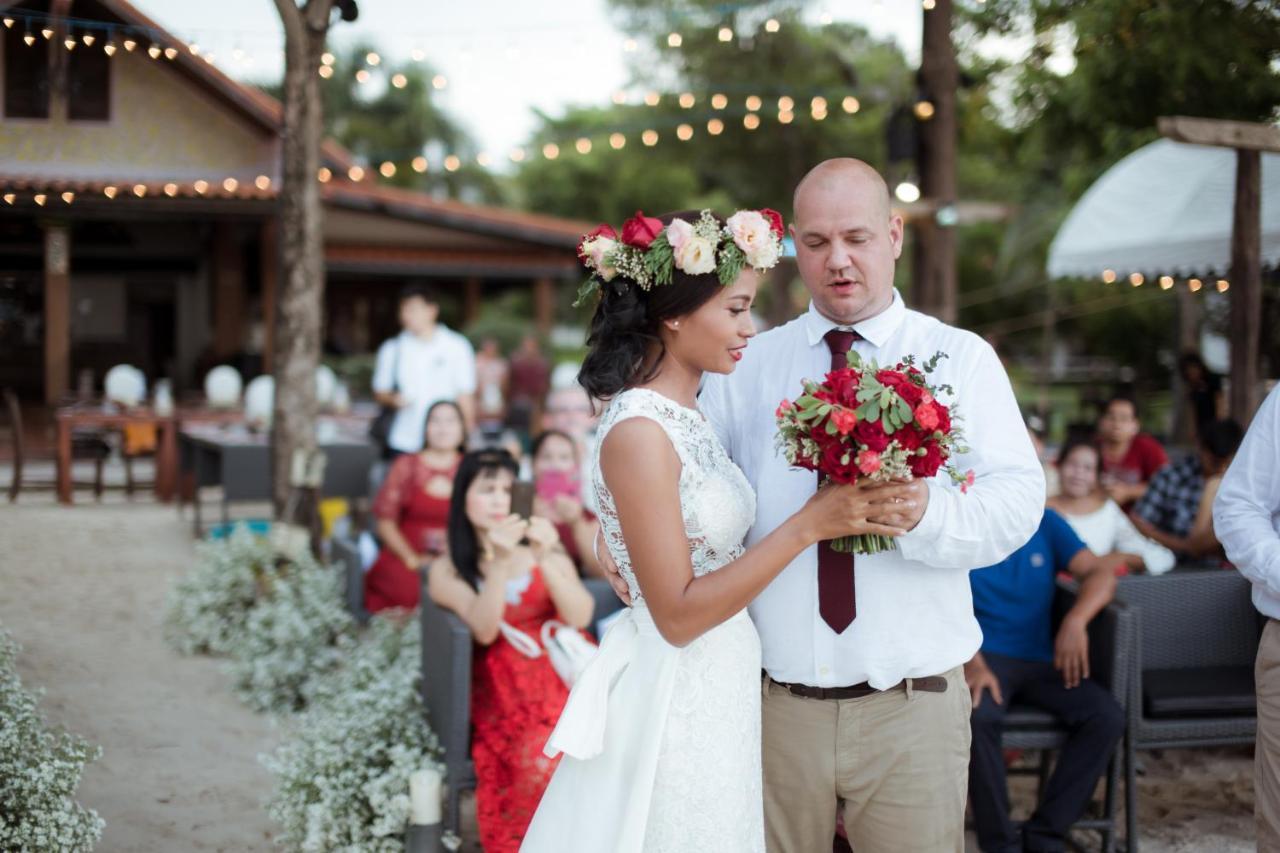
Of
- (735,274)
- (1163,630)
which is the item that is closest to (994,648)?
(1163,630)

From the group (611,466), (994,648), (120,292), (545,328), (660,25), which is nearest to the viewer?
(611,466)

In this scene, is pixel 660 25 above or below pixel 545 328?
above

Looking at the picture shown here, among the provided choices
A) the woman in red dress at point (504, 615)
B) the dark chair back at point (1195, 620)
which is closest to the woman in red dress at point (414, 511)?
the woman in red dress at point (504, 615)

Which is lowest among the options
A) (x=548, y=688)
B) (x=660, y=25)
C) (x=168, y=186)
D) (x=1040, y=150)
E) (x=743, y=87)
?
(x=548, y=688)

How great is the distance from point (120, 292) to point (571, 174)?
25519 millimetres

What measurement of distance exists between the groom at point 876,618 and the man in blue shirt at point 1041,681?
1.47 m

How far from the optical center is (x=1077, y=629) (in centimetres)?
444

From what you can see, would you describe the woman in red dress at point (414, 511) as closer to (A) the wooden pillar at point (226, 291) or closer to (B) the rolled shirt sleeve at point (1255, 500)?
(B) the rolled shirt sleeve at point (1255, 500)

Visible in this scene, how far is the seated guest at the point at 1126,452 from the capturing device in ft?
25.2

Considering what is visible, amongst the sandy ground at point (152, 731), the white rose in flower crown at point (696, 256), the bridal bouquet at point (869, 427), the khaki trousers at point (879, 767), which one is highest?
the white rose in flower crown at point (696, 256)

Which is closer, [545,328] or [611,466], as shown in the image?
[611,466]

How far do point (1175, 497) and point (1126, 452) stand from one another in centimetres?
148

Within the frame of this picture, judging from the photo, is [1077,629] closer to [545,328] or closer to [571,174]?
[545,328]

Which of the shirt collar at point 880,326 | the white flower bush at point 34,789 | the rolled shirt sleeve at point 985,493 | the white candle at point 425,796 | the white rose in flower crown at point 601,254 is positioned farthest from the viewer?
the white candle at point 425,796
